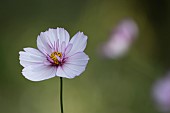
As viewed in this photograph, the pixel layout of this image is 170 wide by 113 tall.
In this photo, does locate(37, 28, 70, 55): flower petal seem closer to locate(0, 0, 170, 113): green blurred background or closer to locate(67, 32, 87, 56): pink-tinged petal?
locate(67, 32, 87, 56): pink-tinged petal

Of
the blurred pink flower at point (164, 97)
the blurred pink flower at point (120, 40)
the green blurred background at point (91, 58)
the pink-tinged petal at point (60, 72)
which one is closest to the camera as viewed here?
the pink-tinged petal at point (60, 72)

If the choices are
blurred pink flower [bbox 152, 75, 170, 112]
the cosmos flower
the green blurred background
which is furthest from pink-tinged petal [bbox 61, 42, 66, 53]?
the green blurred background

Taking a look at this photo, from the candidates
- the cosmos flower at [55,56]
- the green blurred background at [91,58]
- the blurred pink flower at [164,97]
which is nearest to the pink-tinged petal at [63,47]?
the cosmos flower at [55,56]

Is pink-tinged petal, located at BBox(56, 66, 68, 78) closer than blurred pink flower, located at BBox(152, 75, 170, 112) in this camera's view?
Yes

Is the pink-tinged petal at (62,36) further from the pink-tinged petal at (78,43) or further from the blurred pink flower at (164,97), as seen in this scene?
the blurred pink flower at (164,97)

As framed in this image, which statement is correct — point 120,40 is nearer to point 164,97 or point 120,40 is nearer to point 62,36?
point 164,97
